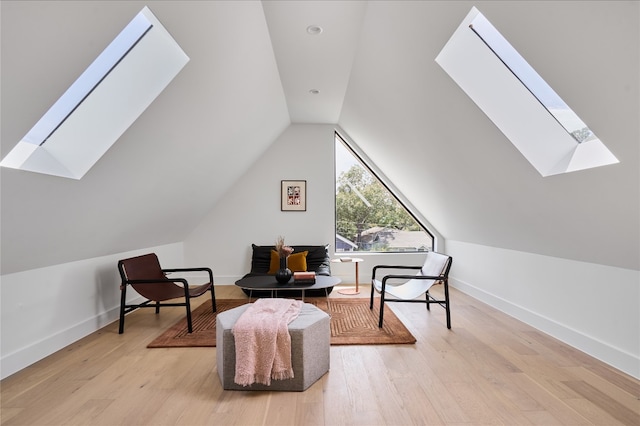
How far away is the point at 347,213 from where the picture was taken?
6.00 meters

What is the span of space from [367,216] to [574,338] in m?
3.52

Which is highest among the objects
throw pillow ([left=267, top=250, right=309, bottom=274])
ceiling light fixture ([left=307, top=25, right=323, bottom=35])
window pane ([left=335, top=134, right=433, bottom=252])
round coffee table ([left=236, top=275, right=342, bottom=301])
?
ceiling light fixture ([left=307, top=25, right=323, bottom=35])

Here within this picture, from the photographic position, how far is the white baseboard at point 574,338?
8.30ft

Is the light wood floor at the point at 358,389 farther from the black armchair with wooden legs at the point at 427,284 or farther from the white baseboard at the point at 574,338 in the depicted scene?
the black armchair with wooden legs at the point at 427,284

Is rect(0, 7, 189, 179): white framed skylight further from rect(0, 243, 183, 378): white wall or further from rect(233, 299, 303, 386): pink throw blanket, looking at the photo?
rect(233, 299, 303, 386): pink throw blanket

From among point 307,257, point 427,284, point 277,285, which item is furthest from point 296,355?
point 307,257

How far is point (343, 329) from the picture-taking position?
3.47 m

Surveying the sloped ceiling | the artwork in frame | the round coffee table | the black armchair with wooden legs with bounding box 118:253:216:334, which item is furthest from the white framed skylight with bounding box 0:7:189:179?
the artwork in frame

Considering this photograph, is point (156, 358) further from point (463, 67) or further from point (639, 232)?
point (639, 232)

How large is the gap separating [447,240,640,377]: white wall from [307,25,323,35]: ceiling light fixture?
3180mm

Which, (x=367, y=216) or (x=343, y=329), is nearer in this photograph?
(x=343, y=329)

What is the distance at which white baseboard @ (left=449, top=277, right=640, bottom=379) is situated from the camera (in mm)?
2531

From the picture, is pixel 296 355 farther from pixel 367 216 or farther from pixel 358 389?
pixel 367 216

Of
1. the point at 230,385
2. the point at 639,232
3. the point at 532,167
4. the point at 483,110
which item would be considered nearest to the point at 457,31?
the point at 483,110
